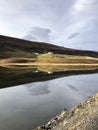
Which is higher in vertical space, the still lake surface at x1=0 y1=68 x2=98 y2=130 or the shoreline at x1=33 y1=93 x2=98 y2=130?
the shoreline at x1=33 y1=93 x2=98 y2=130

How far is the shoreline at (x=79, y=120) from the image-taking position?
18797 millimetres

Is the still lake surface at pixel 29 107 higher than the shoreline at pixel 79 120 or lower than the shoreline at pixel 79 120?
lower

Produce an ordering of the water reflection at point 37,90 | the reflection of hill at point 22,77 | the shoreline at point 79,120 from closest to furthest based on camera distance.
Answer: the shoreline at point 79,120 < the water reflection at point 37,90 < the reflection of hill at point 22,77

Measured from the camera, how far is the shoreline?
61.7 feet

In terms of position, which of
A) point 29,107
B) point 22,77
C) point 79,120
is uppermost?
point 79,120

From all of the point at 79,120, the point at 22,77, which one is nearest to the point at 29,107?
the point at 79,120

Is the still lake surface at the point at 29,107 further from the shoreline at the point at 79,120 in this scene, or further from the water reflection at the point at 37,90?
the shoreline at the point at 79,120

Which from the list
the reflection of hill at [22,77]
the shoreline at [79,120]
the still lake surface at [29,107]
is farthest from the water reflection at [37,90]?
the shoreline at [79,120]

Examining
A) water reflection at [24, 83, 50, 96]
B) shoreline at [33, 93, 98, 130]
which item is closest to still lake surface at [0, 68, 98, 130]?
water reflection at [24, 83, 50, 96]

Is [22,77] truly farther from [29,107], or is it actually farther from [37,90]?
[29,107]

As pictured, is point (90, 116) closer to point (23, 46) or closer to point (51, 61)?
point (51, 61)

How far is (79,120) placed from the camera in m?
20.3

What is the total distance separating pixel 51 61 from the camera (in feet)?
442

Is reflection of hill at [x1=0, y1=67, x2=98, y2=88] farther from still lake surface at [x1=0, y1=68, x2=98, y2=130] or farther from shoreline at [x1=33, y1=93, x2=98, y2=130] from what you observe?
shoreline at [x1=33, y1=93, x2=98, y2=130]
